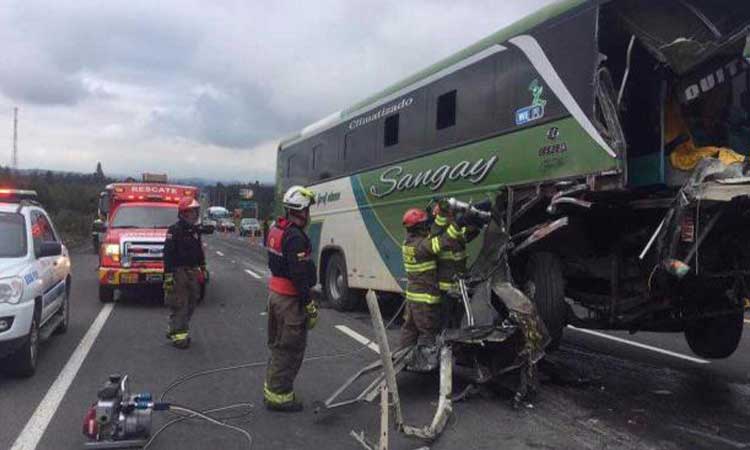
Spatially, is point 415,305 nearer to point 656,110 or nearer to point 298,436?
point 298,436

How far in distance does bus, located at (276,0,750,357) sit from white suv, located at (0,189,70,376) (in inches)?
187

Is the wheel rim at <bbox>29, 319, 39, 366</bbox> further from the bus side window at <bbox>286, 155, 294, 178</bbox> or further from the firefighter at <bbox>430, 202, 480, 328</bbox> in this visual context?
the bus side window at <bbox>286, 155, 294, 178</bbox>

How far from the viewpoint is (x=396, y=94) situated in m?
11.1

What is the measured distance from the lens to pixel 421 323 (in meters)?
7.27

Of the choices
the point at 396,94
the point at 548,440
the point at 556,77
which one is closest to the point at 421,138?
the point at 396,94

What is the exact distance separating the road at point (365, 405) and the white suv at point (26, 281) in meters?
0.32

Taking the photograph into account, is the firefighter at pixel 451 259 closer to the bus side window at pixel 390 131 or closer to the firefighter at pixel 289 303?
the firefighter at pixel 289 303

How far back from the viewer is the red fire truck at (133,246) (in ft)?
41.9

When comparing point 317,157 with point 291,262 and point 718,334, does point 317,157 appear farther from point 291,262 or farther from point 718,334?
point 718,334

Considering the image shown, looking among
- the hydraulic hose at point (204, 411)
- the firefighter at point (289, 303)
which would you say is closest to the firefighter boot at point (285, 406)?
the firefighter at point (289, 303)

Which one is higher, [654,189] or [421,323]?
[654,189]

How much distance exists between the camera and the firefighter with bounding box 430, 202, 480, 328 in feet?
24.0

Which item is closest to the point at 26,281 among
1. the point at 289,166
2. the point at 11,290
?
the point at 11,290

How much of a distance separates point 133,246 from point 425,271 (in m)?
7.32
